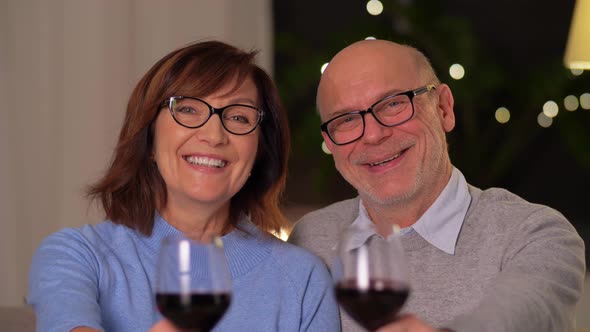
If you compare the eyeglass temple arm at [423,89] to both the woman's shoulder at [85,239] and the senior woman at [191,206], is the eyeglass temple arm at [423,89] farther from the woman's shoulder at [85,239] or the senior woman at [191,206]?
the woman's shoulder at [85,239]

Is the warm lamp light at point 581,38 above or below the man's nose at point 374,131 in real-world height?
above

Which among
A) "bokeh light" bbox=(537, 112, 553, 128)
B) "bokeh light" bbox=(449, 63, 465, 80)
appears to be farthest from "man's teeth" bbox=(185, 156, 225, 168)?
"bokeh light" bbox=(537, 112, 553, 128)

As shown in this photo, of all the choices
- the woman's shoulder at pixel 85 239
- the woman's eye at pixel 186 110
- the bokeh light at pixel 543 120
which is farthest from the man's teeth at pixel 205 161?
the bokeh light at pixel 543 120

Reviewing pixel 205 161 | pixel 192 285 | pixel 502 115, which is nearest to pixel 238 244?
pixel 205 161

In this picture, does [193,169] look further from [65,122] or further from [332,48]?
[332,48]

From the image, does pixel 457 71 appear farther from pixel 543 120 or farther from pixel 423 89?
pixel 423 89

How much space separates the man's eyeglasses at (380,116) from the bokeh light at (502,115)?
2.65m

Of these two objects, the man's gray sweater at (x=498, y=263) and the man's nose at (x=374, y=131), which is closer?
the man's gray sweater at (x=498, y=263)

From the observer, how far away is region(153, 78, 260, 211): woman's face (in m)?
2.05

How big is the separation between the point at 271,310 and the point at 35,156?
1.90 metres

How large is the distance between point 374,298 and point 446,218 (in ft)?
2.84

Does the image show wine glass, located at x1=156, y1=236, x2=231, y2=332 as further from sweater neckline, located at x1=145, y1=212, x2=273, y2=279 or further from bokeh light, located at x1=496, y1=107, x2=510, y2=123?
bokeh light, located at x1=496, y1=107, x2=510, y2=123

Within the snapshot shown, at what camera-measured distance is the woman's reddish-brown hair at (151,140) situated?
2086 millimetres

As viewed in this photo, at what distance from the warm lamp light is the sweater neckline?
57.3 inches
